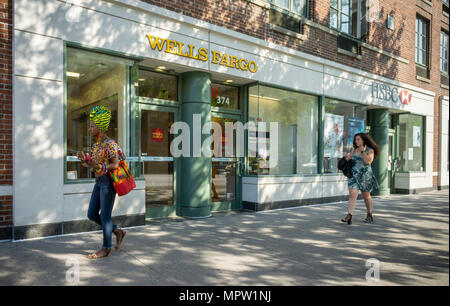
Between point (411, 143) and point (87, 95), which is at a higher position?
point (87, 95)

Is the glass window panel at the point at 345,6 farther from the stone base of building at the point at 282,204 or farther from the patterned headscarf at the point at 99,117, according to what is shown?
the patterned headscarf at the point at 99,117

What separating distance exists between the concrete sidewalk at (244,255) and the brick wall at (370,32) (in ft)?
14.6

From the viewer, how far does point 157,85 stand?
7477 millimetres

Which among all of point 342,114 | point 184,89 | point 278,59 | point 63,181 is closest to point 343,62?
point 342,114

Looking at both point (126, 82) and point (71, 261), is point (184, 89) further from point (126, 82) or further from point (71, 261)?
point (71, 261)

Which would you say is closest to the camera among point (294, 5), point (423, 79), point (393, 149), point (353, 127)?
point (294, 5)

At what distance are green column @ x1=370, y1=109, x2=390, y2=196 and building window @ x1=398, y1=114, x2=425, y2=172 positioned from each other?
164cm

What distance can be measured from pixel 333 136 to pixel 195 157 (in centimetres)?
511

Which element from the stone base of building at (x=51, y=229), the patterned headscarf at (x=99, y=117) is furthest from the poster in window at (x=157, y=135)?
the patterned headscarf at (x=99, y=117)

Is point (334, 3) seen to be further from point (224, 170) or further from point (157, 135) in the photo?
point (157, 135)

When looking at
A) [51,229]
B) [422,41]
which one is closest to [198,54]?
[51,229]

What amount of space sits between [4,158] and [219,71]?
4448 millimetres

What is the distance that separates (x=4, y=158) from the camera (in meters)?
5.37

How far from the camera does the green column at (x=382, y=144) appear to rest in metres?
12.4
